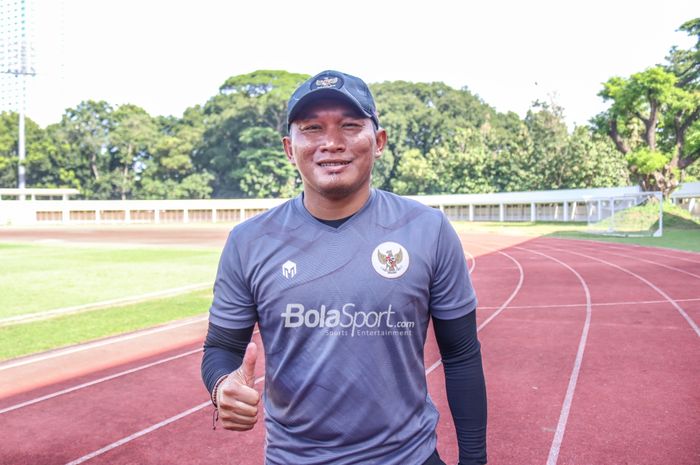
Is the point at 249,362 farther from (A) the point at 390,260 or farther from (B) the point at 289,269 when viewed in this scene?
(A) the point at 390,260

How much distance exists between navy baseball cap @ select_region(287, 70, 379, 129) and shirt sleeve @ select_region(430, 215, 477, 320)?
0.54 metres

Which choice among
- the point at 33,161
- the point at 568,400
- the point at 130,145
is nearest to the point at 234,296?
the point at 568,400

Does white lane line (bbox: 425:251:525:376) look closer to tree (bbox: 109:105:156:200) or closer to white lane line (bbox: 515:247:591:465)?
white lane line (bbox: 515:247:591:465)

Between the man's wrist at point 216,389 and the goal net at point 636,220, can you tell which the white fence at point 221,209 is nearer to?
the goal net at point 636,220

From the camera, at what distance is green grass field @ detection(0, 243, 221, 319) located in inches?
514

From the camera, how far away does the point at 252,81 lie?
8362 centimetres

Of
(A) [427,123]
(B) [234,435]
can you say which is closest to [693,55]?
(A) [427,123]

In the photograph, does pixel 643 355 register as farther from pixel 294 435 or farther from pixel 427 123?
pixel 427 123

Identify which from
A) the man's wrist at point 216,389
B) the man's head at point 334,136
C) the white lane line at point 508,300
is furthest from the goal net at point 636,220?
the man's wrist at point 216,389

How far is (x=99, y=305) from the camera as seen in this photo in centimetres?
1205

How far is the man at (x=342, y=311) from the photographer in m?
1.90

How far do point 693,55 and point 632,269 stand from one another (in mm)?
30193

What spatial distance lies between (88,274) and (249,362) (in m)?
17.6

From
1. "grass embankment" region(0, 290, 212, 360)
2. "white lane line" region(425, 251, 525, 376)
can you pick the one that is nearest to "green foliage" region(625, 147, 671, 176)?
"white lane line" region(425, 251, 525, 376)
